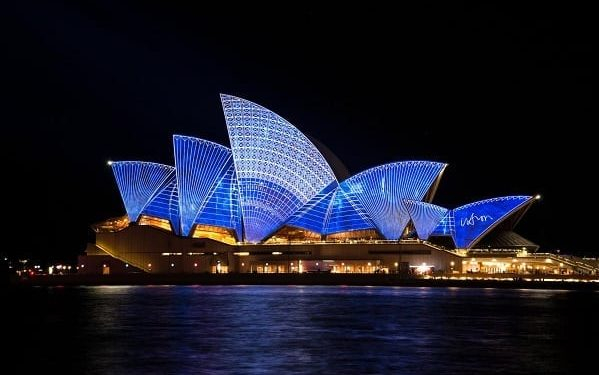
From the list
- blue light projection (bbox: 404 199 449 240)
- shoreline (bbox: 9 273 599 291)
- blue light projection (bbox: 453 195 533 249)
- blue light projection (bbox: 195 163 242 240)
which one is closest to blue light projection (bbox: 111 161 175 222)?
blue light projection (bbox: 195 163 242 240)

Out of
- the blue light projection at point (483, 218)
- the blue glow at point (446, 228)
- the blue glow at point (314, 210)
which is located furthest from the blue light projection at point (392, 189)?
the blue light projection at point (483, 218)

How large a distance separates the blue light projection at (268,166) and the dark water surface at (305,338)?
37159mm

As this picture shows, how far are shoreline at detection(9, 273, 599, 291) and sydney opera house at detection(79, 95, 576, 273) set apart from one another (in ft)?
19.7

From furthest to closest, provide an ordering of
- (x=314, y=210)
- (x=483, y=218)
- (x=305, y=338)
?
1. (x=314, y=210)
2. (x=483, y=218)
3. (x=305, y=338)

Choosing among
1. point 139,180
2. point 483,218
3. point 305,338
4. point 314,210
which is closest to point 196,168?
point 139,180

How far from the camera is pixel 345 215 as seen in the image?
89.8 metres

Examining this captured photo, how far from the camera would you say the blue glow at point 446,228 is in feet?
290

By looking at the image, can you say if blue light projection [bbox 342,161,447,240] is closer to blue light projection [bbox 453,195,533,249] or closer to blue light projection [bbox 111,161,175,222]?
blue light projection [bbox 453,195,533,249]

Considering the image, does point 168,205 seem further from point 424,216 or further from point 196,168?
point 424,216

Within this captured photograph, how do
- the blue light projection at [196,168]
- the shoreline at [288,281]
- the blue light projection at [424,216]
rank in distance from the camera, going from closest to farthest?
the shoreline at [288,281], the blue light projection at [196,168], the blue light projection at [424,216]

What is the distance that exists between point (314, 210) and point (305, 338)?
5981 centimetres

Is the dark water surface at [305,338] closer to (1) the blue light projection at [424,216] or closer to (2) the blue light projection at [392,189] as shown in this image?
(1) the blue light projection at [424,216]

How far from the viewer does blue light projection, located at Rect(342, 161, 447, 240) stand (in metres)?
85.8

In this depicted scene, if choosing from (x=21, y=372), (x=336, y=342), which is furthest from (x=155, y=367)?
(x=336, y=342)
